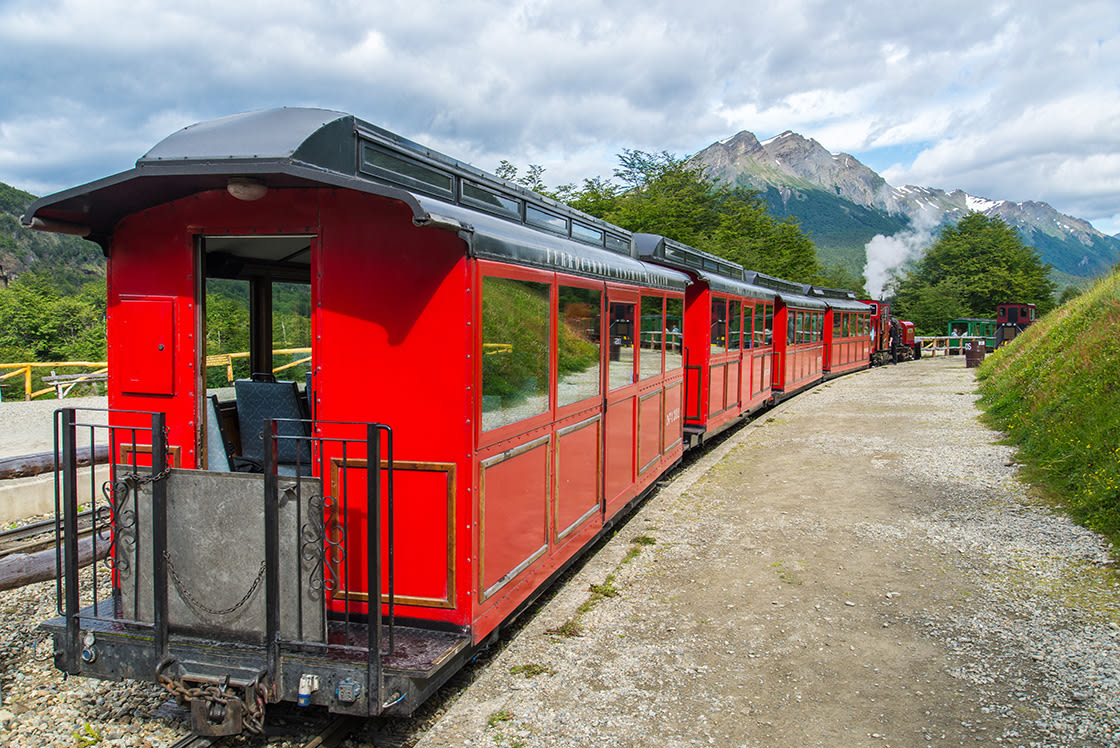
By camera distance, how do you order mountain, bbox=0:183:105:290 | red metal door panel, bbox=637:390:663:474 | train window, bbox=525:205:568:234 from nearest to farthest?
train window, bbox=525:205:568:234 < red metal door panel, bbox=637:390:663:474 < mountain, bbox=0:183:105:290

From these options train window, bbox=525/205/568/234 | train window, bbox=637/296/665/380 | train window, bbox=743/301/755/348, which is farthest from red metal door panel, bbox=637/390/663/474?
train window, bbox=743/301/755/348

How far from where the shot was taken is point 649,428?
8.32 m

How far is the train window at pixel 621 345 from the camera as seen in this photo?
21.9 ft

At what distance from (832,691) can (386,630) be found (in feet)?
8.78

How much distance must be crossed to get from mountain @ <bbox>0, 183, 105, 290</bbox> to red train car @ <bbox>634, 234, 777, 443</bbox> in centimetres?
7338

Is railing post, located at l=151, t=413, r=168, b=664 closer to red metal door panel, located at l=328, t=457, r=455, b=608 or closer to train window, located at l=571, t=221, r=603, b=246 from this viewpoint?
red metal door panel, located at l=328, t=457, r=455, b=608

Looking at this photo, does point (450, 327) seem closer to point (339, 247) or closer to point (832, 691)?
point (339, 247)

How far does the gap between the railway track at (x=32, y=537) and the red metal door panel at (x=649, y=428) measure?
17.5 feet

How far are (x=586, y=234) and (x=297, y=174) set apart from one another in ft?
12.6

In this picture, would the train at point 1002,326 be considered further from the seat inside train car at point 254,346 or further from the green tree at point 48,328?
the green tree at point 48,328

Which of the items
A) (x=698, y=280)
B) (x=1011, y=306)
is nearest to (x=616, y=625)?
(x=698, y=280)

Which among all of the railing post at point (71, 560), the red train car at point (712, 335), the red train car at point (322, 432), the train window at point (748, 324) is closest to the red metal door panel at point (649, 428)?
the red train car at point (712, 335)

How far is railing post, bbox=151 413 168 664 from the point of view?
357 centimetres

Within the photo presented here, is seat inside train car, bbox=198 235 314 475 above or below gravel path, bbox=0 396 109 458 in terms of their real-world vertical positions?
above
